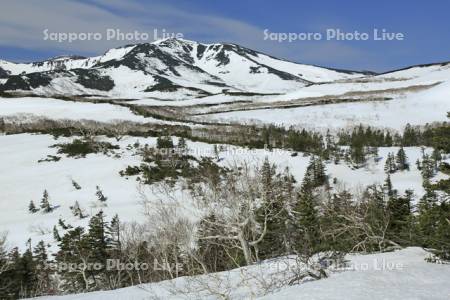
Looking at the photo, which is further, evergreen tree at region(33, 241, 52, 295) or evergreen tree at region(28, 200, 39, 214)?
evergreen tree at region(28, 200, 39, 214)

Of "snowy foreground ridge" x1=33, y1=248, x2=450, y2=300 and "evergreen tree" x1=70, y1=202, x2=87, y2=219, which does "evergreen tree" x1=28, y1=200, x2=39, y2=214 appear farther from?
"snowy foreground ridge" x1=33, y1=248, x2=450, y2=300

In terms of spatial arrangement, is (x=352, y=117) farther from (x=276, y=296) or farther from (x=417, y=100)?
(x=276, y=296)

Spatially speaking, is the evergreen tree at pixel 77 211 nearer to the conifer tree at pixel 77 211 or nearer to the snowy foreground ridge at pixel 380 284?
the conifer tree at pixel 77 211

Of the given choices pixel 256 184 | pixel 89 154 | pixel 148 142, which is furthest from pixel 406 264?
pixel 148 142

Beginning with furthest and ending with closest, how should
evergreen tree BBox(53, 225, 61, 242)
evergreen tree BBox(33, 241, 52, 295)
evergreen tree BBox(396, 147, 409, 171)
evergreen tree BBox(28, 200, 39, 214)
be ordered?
evergreen tree BBox(396, 147, 409, 171) → evergreen tree BBox(28, 200, 39, 214) → evergreen tree BBox(53, 225, 61, 242) → evergreen tree BBox(33, 241, 52, 295)

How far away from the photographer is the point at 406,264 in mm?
12680

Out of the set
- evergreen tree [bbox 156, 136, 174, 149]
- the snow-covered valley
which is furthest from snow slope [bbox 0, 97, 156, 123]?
evergreen tree [bbox 156, 136, 174, 149]

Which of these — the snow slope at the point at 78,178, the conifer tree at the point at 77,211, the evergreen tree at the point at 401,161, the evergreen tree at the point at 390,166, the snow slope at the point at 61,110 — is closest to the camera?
the snow slope at the point at 78,178

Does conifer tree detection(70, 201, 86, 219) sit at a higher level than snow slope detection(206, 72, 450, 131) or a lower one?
lower

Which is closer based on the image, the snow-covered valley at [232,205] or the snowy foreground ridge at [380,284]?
the snowy foreground ridge at [380,284]

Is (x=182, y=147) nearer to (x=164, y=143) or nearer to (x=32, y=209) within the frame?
(x=164, y=143)

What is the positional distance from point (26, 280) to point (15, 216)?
2207 cm

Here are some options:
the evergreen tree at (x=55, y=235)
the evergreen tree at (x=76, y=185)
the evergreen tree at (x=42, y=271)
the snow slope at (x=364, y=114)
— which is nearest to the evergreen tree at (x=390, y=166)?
the evergreen tree at (x=76, y=185)

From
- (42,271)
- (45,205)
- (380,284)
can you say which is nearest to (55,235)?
(42,271)
